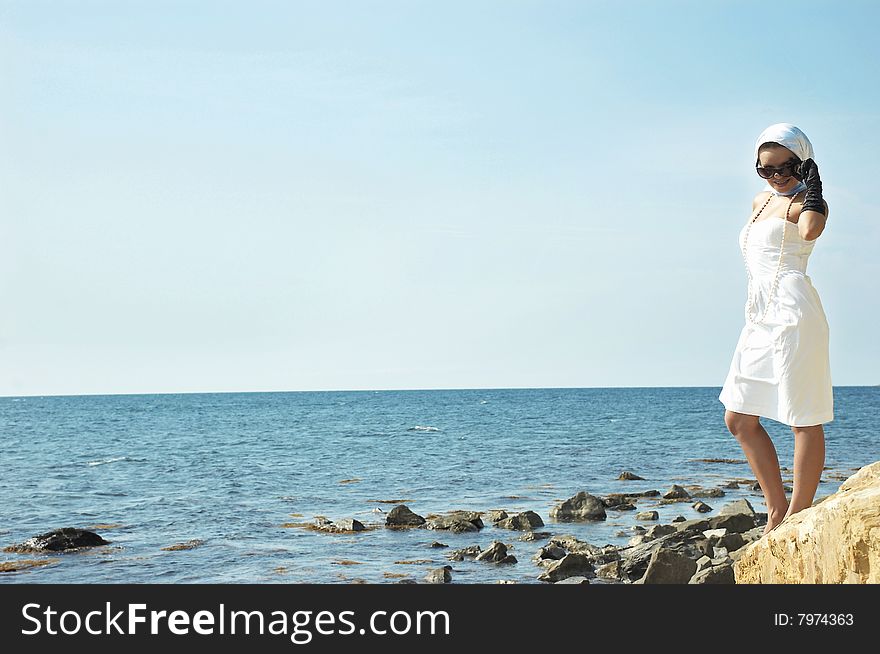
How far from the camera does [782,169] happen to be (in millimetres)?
5785

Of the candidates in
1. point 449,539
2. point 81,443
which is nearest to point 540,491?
point 449,539

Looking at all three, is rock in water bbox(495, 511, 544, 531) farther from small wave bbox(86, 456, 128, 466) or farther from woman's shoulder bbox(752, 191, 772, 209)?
small wave bbox(86, 456, 128, 466)

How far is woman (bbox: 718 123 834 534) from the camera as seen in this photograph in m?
5.61

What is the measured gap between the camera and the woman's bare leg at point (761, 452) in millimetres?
5805

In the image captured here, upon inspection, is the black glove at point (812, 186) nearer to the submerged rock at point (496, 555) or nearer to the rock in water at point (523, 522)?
the submerged rock at point (496, 555)

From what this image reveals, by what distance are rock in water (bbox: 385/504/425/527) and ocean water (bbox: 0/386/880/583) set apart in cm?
49

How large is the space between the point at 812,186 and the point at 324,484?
24.9 m

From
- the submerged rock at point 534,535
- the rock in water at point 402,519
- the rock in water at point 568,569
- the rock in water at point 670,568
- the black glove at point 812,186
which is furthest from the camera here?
the rock in water at point 402,519

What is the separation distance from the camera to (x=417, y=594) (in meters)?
4.70

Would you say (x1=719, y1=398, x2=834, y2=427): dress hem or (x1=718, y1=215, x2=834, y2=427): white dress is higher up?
(x1=718, y1=215, x2=834, y2=427): white dress

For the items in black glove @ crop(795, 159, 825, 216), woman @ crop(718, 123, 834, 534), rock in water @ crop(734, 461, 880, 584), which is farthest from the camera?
woman @ crop(718, 123, 834, 534)

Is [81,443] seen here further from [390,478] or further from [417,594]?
[417,594]

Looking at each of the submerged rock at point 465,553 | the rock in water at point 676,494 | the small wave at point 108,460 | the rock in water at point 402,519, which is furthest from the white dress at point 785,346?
the small wave at point 108,460

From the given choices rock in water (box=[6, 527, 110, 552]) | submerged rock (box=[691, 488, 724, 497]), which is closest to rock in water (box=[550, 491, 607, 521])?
submerged rock (box=[691, 488, 724, 497])
